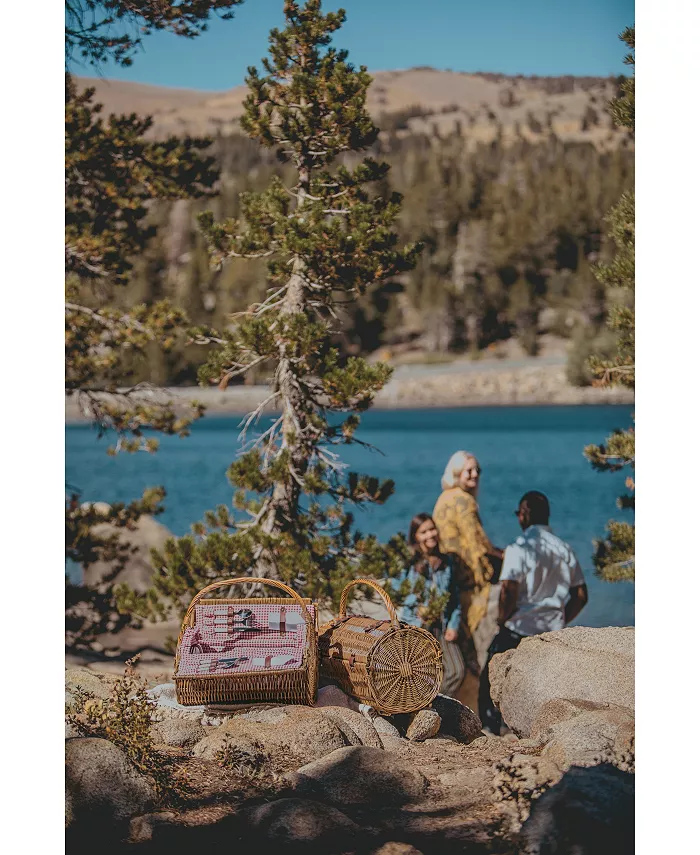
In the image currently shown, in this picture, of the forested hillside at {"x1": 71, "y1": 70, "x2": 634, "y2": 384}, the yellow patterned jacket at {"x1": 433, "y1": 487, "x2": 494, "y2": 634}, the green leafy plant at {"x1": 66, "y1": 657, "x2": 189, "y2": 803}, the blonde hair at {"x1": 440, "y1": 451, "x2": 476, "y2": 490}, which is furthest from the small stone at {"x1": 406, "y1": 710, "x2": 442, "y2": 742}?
the forested hillside at {"x1": 71, "y1": 70, "x2": 634, "y2": 384}

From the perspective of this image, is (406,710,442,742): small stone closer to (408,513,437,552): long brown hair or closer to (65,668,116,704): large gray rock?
(408,513,437,552): long brown hair

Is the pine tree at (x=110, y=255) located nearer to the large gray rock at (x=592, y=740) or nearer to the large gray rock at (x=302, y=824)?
the large gray rock at (x=302, y=824)

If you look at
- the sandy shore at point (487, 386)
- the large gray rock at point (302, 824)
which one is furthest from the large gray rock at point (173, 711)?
the sandy shore at point (487, 386)

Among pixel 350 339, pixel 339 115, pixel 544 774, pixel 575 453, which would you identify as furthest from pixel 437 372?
pixel 544 774

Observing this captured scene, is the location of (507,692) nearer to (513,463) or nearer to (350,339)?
(350,339)

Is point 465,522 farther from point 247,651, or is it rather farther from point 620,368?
point 247,651
